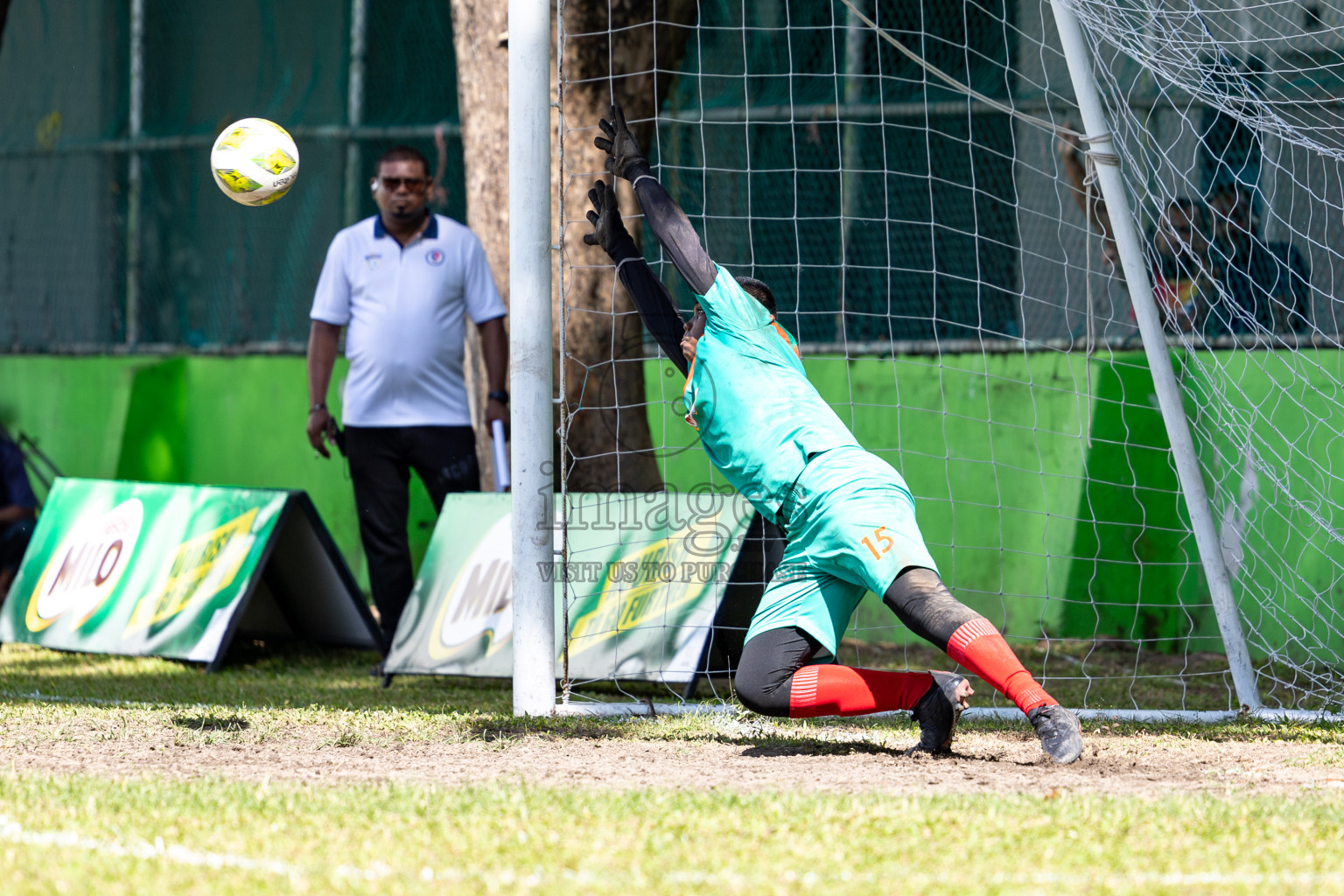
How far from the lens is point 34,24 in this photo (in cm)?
1141

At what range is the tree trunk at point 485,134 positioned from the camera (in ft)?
23.0

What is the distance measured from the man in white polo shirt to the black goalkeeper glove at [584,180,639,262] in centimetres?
176

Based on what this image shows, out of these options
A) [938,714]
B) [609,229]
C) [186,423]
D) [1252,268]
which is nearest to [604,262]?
[609,229]

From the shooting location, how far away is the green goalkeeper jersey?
4.49m

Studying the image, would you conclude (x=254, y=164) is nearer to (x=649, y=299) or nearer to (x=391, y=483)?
(x=391, y=483)

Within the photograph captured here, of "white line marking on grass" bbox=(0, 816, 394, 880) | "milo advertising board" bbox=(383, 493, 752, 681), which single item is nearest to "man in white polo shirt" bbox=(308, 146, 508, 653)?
"milo advertising board" bbox=(383, 493, 752, 681)

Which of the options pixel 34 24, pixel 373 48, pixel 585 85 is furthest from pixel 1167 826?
pixel 34 24

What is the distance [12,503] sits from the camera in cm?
794

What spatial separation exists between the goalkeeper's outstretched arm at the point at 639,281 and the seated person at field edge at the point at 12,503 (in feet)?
15.2

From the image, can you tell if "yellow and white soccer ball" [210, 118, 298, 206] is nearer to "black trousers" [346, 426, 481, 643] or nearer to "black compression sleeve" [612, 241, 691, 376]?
"black trousers" [346, 426, 481, 643]

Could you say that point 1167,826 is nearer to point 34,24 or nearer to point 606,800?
point 606,800

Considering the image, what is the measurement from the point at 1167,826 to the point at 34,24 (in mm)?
11335

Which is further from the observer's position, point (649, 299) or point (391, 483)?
point (391, 483)

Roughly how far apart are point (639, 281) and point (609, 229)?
0.22 metres
